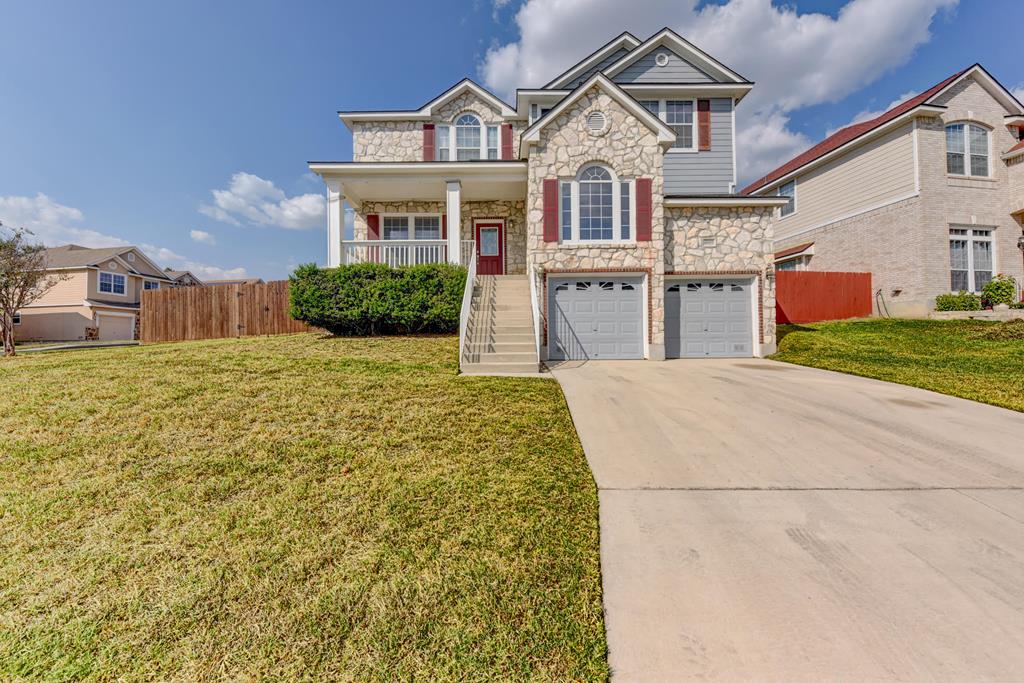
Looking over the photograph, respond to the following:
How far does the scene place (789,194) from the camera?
64.5ft

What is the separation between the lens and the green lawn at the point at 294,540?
197 centimetres

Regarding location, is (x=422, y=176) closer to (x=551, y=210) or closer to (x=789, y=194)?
(x=551, y=210)

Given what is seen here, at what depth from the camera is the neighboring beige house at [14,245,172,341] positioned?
2520 centimetres

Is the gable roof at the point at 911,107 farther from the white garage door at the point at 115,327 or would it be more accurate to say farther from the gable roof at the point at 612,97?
the white garage door at the point at 115,327

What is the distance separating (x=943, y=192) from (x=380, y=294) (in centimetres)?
1895

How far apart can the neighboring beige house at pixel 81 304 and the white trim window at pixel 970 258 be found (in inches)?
1651

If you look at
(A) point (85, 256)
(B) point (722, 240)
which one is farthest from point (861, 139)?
(A) point (85, 256)

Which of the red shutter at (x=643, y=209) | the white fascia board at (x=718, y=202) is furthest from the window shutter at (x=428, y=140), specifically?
the white fascia board at (x=718, y=202)

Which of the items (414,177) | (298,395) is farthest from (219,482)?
(414,177)

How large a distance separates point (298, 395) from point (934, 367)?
1159cm

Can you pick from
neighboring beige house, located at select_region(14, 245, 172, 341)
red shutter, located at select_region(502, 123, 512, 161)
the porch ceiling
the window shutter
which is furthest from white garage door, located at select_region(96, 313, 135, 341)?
red shutter, located at select_region(502, 123, 512, 161)

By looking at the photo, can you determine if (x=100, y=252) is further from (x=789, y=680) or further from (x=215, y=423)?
(x=789, y=680)

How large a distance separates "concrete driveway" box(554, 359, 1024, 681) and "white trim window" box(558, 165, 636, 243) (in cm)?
620

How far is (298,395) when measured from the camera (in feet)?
18.8
